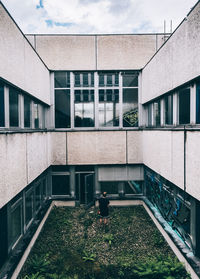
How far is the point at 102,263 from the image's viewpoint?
610cm

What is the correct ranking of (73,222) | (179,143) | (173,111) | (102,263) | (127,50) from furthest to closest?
(127,50), (73,222), (173,111), (102,263), (179,143)

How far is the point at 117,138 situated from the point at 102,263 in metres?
5.75

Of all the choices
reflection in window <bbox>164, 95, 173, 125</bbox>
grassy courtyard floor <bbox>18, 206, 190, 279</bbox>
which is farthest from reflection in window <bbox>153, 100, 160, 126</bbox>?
grassy courtyard floor <bbox>18, 206, 190, 279</bbox>

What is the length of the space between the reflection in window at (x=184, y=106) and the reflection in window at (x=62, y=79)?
20.4ft

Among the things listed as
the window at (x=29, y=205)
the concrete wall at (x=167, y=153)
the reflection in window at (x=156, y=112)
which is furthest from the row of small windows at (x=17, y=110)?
the reflection in window at (x=156, y=112)

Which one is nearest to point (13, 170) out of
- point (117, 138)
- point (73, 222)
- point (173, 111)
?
point (73, 222)

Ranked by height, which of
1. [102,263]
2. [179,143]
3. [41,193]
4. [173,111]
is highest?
[173,111]

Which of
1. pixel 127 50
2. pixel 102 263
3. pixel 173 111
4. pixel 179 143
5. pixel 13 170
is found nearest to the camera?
pixel 13 170

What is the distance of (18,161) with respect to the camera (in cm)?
560

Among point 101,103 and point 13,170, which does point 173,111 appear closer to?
point 101,103

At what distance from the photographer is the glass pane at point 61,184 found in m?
10.6

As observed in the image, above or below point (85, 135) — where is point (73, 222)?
below

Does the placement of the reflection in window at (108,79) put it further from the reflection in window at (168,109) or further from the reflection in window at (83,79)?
the reflection in window at (168,109)

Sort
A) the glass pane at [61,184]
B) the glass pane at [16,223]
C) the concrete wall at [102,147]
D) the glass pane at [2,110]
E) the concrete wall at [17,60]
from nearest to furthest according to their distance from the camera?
the concrete wall at [17,60] < the glass pane at [2,110] < the glass pane at [16,223] < the concrete wall at [102,147] < the glass pane at [61,184]
